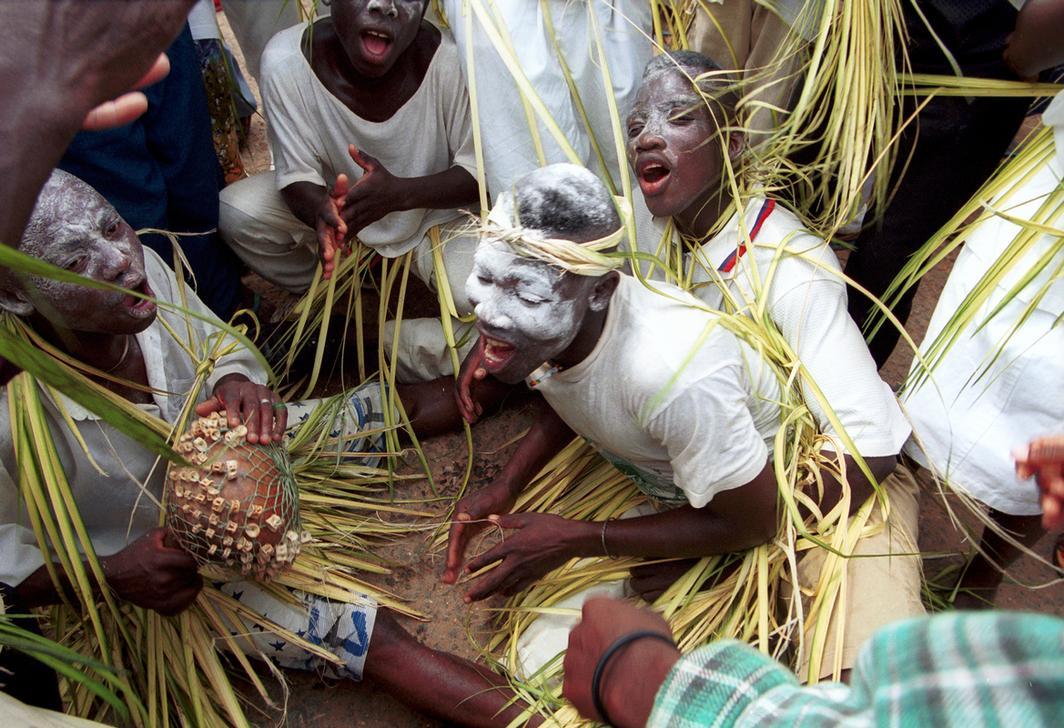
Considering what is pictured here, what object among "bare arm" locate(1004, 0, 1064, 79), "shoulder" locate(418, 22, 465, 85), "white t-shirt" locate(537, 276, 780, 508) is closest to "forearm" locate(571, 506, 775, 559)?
"white t-shirt" locate(537, 276, 780, 508)

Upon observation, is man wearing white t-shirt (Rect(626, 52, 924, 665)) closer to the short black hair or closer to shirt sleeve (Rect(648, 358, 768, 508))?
shirt sleeve (Rect(648, 358, 768, 508))

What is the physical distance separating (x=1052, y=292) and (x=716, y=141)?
0.82 metres

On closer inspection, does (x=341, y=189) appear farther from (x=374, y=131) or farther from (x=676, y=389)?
(x=676, y=389)

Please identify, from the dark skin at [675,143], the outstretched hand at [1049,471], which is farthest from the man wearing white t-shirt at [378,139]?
the outstretched hand at [1049,471]

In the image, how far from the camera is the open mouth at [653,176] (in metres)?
2.08

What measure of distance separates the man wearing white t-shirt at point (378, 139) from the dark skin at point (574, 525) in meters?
0.62

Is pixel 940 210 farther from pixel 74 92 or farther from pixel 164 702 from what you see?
pixel 164 702

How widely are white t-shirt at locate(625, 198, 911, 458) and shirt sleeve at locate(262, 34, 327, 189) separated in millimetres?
1314

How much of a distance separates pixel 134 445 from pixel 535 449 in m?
0.98

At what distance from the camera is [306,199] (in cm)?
259

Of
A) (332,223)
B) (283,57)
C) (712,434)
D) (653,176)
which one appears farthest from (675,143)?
(283,57)

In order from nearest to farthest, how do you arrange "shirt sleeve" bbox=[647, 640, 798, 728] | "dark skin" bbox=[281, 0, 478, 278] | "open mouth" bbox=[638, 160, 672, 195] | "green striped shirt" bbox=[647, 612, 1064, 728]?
"green striped shirt" bbox=[647, 612, 1064, 728]
"shirt sleeve" bbox=[647, 640, 798, 728]
"open mouth" bbox=[638, 160, 672, 195]
"dark skin" bbox=[281, 0, 478, 278]

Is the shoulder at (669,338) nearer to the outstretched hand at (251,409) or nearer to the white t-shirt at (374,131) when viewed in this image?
the outstretched hand at (251,409)

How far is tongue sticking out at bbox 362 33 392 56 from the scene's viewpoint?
2406mm
